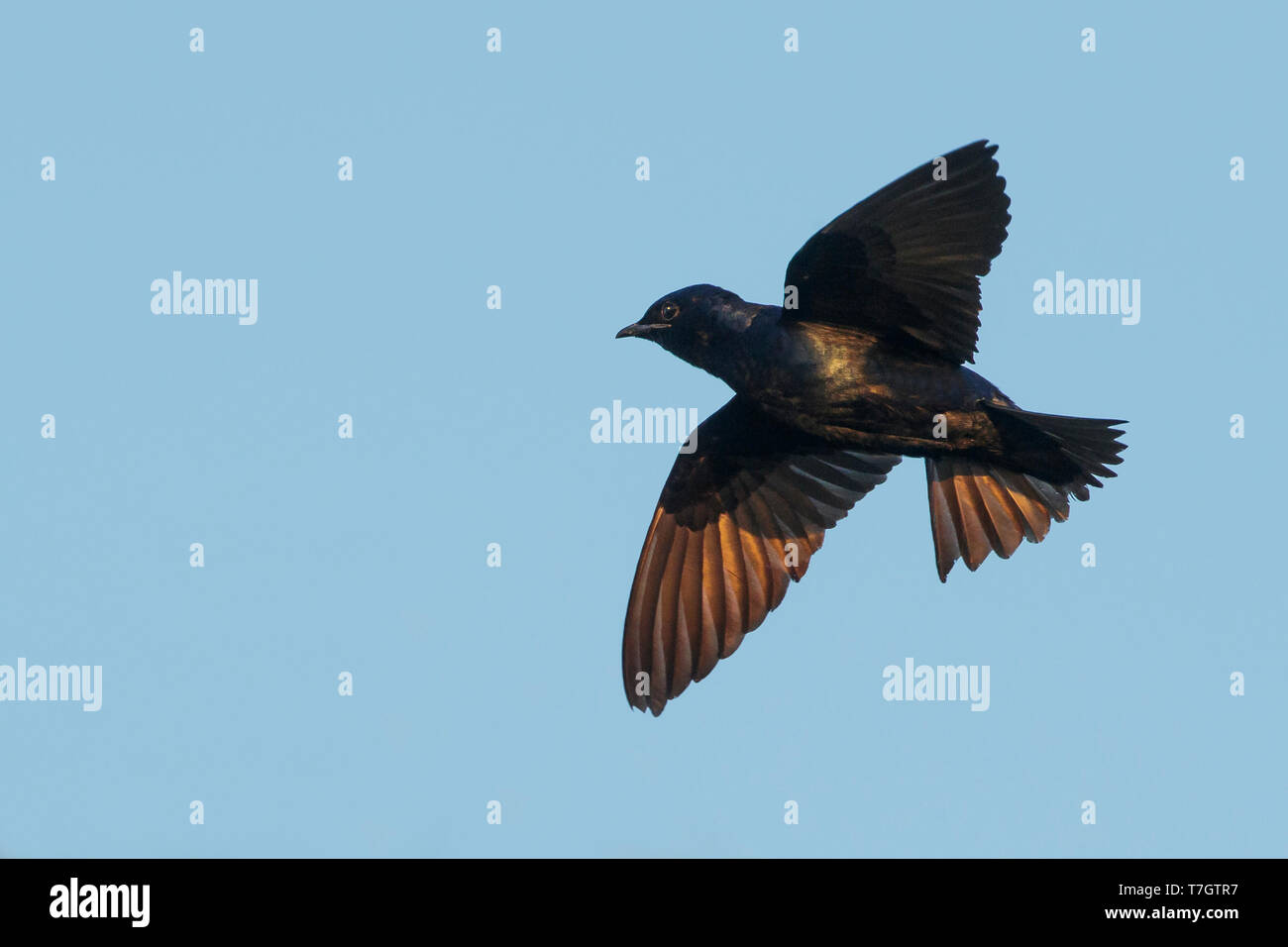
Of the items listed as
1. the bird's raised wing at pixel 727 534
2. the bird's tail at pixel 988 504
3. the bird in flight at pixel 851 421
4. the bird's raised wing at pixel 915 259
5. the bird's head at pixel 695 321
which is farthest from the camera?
the bird's raised wing at pixel 727 534

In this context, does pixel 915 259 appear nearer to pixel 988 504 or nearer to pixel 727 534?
pixel 988 504

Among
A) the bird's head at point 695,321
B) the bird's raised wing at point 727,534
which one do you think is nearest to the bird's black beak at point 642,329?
the bird's head at point 695,321

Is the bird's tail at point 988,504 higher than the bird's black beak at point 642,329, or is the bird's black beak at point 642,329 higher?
the bird's black beak at point 642,329

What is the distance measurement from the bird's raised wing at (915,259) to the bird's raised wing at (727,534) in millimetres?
1996

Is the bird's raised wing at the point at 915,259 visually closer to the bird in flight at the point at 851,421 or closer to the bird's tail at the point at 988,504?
the bird in flight at the point at 851,421

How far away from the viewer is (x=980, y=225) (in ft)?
53.4

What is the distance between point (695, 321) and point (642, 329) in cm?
45

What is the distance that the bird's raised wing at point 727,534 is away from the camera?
18.8 meters

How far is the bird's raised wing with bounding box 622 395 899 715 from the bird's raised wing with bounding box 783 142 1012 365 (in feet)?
6.55

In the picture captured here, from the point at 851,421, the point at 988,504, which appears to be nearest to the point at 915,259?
the point at 851,421

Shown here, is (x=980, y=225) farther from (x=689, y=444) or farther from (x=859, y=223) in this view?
(x=689, y=444)

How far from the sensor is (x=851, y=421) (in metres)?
17.0

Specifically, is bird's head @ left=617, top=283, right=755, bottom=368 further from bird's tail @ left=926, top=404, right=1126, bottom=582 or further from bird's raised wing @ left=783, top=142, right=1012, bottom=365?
bird's tail @ left=926, top=404, right=1126, bottom=582

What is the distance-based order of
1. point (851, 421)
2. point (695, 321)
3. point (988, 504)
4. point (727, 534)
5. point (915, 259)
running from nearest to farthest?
1. point (915, 259)
2. point (851, 421)
3. point (695, 321)
4. point (988, 504)
5. point (727, 534)
